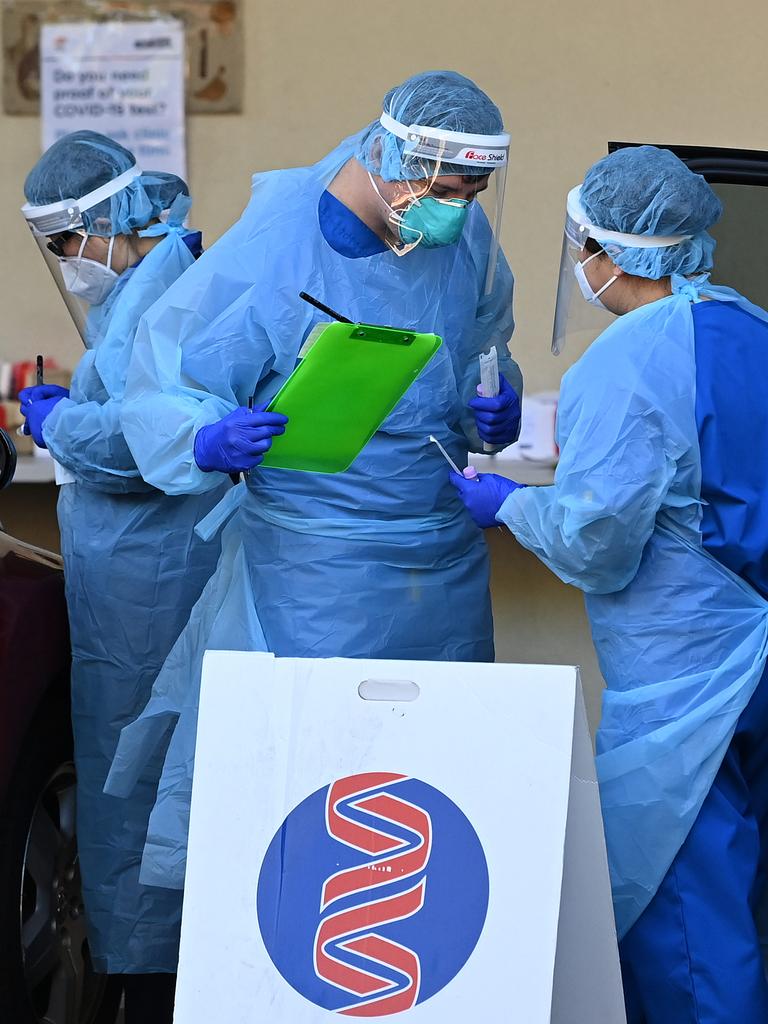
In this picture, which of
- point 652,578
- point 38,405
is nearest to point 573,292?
point 652,578

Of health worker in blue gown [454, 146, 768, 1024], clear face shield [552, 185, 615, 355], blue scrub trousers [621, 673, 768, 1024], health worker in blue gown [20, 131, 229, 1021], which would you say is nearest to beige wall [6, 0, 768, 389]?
health worker in blue gown [20, 131, 229, 1021]

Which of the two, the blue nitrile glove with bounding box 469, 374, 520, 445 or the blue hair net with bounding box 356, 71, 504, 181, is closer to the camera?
the blue hair net with bounding box 356, 71, 504, 181

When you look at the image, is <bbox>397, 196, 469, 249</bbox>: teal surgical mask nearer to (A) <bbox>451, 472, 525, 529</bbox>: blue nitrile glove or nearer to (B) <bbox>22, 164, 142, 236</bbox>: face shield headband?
(A) <bbox>451, 472, 525, 529</bbox>: blue nitrile glove

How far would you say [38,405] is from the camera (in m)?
2.87

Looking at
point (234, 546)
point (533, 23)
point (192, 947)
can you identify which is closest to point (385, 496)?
point (234, 546)

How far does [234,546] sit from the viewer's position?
98.4 inches

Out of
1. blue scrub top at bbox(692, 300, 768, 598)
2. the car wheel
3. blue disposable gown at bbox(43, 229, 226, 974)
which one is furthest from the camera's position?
blue disposable gown at bbox(43, 229, 226, 974)

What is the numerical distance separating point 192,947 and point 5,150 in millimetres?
3506

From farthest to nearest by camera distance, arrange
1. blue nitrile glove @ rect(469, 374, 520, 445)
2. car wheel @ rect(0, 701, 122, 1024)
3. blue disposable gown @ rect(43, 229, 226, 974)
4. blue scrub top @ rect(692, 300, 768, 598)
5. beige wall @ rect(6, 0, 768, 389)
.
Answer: beige wall @ rect(6, 0, 768, 389) < blue disposable gown @ rect(43, 229, 226, 974) < blue nitrile glove @ rect(469, 374, 520, 445) < car wheel @ rect(0, 701, 122, 1024) < blue scrub top @ rect(692, 300, 768, 598)

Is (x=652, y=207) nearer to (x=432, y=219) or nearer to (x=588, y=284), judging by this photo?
(x=588, y=284)

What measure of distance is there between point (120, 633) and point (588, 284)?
1.15 metres

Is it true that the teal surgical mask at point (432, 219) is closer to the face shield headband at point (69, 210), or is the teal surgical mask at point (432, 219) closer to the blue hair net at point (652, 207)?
the blue hair net at point (652, 207)

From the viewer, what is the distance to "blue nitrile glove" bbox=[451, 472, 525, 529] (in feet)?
7.55

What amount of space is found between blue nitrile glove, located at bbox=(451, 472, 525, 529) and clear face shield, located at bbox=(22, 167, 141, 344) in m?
0.90
